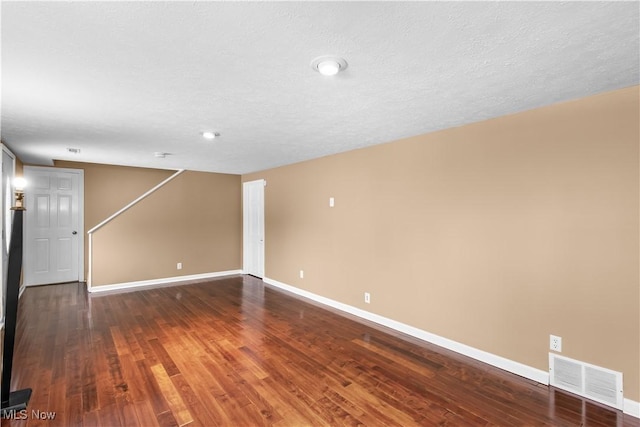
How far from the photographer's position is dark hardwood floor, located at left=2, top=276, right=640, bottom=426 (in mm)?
2102

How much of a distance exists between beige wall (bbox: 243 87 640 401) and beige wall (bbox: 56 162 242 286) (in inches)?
133

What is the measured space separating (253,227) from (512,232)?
489cm

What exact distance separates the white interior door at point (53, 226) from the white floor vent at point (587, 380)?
7.22 metres

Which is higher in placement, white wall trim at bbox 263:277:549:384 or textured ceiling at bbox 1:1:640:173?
textured ceiling at bbox 1:1:640:173

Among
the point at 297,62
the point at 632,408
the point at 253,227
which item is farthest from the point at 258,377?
the point at 253,227

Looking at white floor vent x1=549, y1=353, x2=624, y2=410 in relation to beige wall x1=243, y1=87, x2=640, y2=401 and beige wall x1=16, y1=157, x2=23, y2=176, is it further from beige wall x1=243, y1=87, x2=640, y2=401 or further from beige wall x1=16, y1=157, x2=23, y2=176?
beige wall x1=16, y1=157, x2=23, y2=176

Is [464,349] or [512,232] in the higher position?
[512,232]

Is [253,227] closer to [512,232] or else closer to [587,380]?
[512,232]

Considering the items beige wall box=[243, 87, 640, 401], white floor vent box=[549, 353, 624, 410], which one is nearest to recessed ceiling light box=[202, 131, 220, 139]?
beige wall box=[243, 87, 640, 401]

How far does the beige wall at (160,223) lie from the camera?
220 inches

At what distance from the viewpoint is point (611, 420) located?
6.81ft

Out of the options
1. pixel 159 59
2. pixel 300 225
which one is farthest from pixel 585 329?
pixel 300 225

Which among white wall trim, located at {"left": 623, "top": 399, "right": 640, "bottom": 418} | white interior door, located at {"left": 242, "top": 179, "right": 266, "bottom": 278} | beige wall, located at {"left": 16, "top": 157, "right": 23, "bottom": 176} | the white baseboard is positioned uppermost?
beige wall, located at {"left": 16, "top": 157, "right": 23, "bottom": 176}

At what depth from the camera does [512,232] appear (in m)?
2.69
